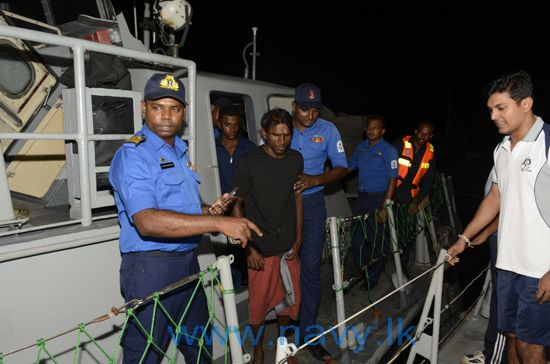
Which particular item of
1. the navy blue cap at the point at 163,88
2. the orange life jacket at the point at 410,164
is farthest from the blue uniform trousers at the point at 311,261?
the orange life jacket at the point at 410,164

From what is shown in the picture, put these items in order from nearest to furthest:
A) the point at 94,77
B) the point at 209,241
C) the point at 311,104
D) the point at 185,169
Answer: the point at 185,169, the point at 94,77, the point at 209,241, the point at 311,104

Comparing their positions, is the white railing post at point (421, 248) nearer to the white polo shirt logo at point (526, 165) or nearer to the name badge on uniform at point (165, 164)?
the white polo shirt logo at point (526, 165)

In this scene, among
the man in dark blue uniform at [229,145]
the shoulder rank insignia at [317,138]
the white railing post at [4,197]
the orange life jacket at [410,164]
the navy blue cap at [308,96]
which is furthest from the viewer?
the orange life jacket at [410,164]

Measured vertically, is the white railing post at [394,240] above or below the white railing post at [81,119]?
below

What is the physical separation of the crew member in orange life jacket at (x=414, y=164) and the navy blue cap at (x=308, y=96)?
2.74 meters

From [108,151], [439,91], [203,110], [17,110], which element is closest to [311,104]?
[203,110]

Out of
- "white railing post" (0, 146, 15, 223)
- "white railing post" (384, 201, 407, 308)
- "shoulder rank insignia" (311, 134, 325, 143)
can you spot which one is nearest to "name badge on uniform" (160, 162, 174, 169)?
"white railing post" (0, 146, 15, 223)

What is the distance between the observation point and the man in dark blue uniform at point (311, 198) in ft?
11.6

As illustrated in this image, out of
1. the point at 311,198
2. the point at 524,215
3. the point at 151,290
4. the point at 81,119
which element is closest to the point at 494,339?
the point at 524,215

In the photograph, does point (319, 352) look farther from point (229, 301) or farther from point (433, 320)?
point (229, 301)

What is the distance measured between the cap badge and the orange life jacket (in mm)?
4299

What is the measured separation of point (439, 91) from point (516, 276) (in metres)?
35.4

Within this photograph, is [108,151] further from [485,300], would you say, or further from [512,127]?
[485,300]

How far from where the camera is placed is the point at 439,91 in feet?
113
